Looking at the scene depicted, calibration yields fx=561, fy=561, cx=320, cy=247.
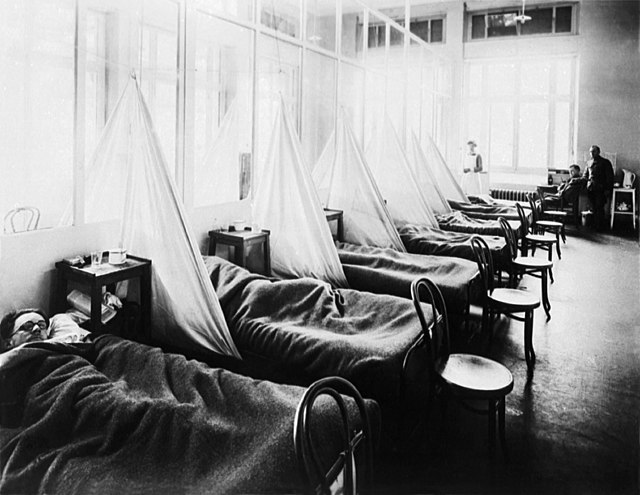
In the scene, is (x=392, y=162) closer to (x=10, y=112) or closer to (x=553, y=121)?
(x=10, y=112)

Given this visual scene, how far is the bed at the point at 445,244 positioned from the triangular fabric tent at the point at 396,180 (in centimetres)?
40

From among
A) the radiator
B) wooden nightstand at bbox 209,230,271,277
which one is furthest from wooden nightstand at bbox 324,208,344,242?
the radiator

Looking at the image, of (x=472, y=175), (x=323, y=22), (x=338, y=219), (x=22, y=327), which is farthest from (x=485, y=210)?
(x=22, y=327)

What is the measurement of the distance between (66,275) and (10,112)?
0.84 metres

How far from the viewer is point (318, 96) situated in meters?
5.93

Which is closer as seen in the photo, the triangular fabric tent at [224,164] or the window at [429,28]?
the triangular fabric tent at [224,164]

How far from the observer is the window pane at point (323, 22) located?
284 inches

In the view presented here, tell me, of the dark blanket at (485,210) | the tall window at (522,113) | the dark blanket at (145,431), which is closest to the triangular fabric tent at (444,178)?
the dark blanket at (485,210)

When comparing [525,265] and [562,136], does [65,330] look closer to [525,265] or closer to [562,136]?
[525,265]

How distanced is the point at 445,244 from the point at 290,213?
4.82ft

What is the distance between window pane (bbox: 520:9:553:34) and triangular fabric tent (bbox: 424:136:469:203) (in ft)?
10.3

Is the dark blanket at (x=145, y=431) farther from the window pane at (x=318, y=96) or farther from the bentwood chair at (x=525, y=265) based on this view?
the window pane at (x=318, y=96)

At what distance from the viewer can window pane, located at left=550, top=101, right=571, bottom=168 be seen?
9.24 meters

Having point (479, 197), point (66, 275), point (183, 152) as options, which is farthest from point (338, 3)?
point (66, 275)
